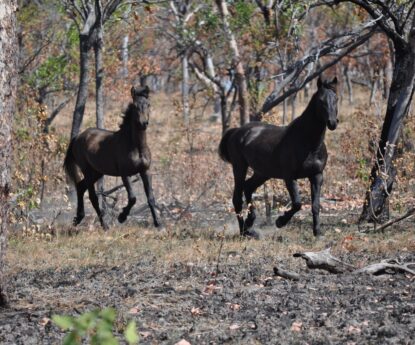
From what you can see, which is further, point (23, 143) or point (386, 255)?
point (23, 143)

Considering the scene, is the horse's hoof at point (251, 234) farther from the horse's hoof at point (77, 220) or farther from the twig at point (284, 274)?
the twig at point (284, 274)

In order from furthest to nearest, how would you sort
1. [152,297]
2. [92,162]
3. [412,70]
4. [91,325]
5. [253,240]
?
1. [92,162]
2. [412,70]
3. [253,240]
4. [152,297]
5. [91,325]

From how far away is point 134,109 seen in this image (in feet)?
41.4

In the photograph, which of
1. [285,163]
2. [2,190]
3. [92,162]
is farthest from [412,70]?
[2,190]

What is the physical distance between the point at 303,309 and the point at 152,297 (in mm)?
1359

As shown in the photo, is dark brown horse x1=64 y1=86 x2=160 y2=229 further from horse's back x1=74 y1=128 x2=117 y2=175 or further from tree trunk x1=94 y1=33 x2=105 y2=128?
tree trunk x1=94 y1=33 x2=105 y2=128

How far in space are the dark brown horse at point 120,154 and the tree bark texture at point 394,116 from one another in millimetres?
3467

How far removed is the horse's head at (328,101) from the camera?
999 cm

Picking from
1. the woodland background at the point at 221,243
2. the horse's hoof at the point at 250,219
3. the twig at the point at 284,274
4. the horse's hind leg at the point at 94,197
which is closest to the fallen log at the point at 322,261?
the twig at the point at 284,274

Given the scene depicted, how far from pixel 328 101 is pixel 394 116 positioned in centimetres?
228

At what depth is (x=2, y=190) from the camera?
19.6 ft

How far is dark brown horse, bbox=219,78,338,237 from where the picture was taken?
1031 centimetres

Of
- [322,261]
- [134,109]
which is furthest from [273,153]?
[322,261]

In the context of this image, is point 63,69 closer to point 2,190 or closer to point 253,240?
point 253,240
